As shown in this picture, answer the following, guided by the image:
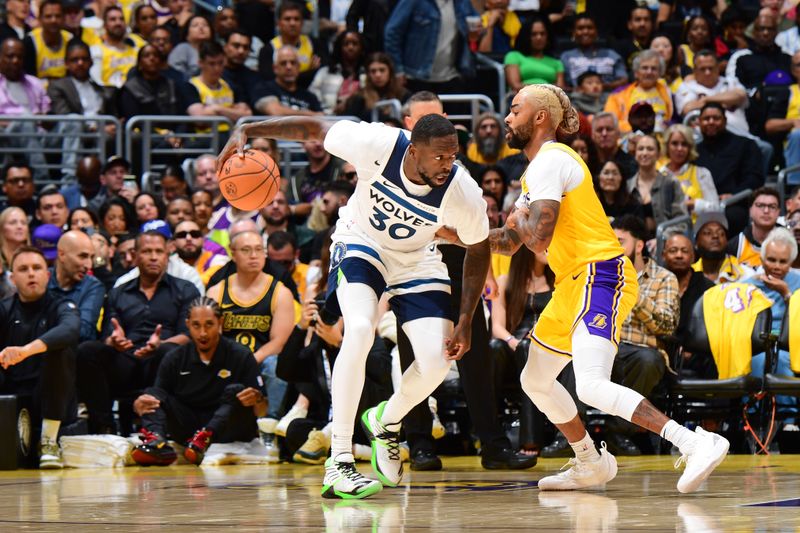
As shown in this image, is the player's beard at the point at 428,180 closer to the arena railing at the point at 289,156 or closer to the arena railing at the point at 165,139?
the arena railing at the point at 289,156

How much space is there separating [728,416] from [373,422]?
3.91 metres

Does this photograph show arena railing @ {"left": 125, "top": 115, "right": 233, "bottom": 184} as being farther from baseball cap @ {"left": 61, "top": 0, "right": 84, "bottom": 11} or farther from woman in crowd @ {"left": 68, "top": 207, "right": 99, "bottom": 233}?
baseball cap @ {"left": 61, "top": 0, "right": 84, "bottom": 11}

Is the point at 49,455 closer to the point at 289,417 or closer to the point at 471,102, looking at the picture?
the point at 289,417

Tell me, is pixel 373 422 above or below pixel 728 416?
above

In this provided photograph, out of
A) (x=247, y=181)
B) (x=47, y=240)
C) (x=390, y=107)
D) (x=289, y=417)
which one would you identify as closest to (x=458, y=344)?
(x=247, y=181)

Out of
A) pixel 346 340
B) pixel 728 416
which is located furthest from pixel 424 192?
pixel 728 416

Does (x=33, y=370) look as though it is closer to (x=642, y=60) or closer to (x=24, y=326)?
(x=24, y=326)

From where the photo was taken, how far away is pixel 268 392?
997cm

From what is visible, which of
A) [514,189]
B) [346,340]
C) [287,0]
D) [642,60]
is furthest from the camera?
[287,0]

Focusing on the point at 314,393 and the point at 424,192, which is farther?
the point at 314,393

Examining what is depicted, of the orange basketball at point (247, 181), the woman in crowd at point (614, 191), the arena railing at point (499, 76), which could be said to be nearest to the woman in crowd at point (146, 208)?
the arena railing at point (499, 76)

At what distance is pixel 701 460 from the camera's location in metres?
5.61

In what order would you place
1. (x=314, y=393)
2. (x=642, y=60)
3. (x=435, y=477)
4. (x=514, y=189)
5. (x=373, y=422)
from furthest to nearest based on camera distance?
(x=642, y=60), (x=514, y=189), (x=314, y=393), (x=435, y=477), (x=373, y=422)

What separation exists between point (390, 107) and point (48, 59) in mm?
4248
